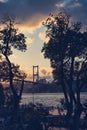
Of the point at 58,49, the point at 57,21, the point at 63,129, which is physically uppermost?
the point at 57,21

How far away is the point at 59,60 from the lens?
125 feet

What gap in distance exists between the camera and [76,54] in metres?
37.6

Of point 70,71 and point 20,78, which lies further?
point 20,78

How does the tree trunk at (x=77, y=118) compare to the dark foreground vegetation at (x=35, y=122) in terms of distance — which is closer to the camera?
the dark foreground vegetation at (x=35, y=122)

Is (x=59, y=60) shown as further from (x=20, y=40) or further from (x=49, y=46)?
(x=20, y=40)

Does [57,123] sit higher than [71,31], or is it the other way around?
[71,31]

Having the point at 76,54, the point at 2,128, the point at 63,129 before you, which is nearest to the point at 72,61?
the point at 76,54

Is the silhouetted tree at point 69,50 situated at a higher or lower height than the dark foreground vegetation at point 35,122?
higher

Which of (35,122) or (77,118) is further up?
(77,118)

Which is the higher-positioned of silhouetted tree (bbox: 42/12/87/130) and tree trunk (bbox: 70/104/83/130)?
silhouetted tree (bbox: 42/12/87/130)

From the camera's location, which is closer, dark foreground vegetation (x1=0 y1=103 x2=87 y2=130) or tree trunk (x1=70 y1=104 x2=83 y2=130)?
dark foreground vegetation (x1=0 y1=103 x2=87 y2=130)

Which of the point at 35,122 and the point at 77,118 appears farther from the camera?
the point at 77,118

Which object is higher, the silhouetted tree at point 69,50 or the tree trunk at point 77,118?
the silhouetted tree at point 69,50

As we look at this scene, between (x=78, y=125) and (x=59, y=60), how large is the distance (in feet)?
20.9
